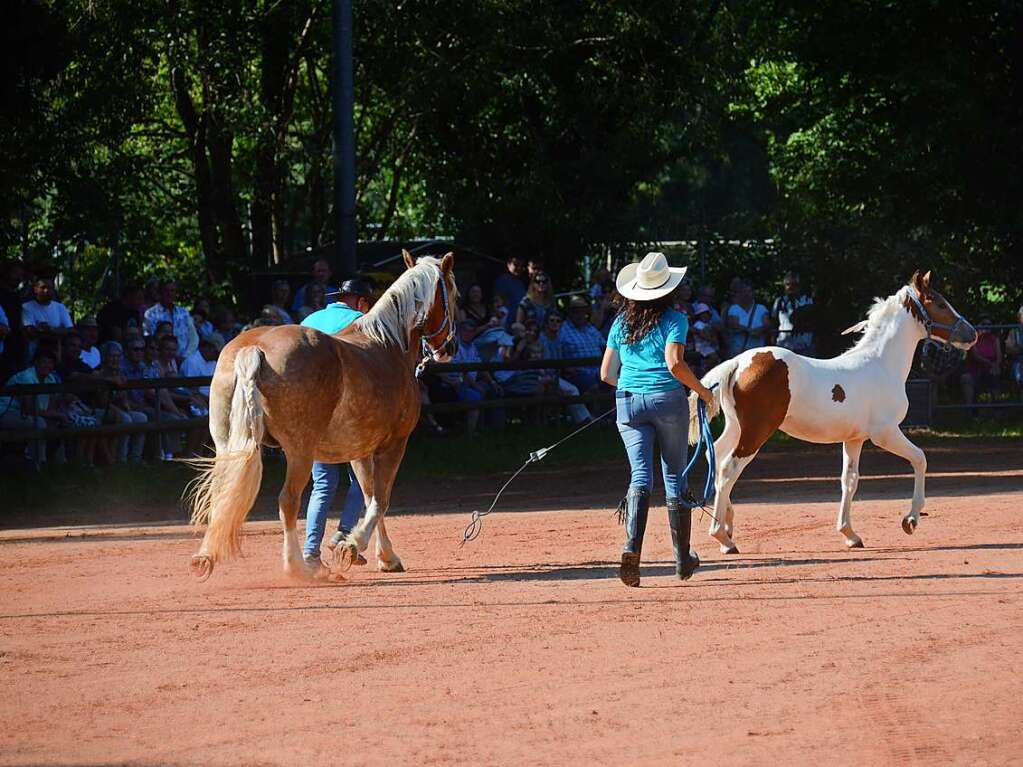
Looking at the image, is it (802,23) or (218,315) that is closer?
(218,315)

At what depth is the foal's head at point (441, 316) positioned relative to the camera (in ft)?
36.0

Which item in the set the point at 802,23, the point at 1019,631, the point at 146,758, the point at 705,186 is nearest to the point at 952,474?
the point at 1019,631

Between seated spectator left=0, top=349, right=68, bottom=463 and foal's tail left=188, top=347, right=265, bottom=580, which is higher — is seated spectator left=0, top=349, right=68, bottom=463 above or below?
below

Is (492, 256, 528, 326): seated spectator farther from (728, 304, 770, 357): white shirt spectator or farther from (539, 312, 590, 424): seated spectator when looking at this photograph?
(728, 304, 770, 357): white shirt spectator

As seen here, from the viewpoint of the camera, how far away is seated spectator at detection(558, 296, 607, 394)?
62.5 ft

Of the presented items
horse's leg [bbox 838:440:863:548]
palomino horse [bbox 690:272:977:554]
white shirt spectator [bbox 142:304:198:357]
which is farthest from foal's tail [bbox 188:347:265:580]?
white shirt spectator [bbox 142:304:198:357]

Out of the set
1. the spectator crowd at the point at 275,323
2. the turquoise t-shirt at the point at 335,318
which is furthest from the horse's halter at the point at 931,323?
the turquoise t-shirt at the point at 335,318

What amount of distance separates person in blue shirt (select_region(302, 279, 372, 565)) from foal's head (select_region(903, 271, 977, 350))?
4.51 meters

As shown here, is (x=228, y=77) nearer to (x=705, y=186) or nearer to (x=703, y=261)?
(x=703, y=261)

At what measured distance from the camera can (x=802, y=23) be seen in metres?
24.1

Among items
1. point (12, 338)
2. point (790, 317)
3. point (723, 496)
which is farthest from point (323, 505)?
point (790, 317)

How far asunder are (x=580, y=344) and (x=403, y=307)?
8.44 meters

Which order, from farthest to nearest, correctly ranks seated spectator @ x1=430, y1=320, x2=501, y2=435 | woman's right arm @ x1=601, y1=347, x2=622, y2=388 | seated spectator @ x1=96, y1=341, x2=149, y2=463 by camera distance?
seated spectator @ x1=430, y1=320, x2=501, y2=435 < seated spectator @ x1=96, y1=341, x2=149, y2=463 < woman's right arm @ x1=601, y1=347, x2=622, y2=388

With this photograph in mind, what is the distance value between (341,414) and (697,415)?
8.85 ft
